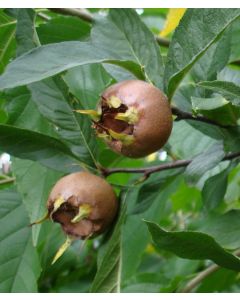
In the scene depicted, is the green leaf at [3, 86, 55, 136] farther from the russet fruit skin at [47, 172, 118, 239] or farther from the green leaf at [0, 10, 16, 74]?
the russet fruit skin at [47, 172, 118, 239]

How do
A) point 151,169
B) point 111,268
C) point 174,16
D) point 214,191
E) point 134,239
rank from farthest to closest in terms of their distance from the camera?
point 134,239 < point 174,16 < point 214,191 < point 151,169 < point 111,268

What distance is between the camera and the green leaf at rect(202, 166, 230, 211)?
1.35 m

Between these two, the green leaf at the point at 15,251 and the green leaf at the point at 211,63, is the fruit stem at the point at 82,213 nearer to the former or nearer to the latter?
the green leaf at the point at 211,63

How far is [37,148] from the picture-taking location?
115 centimetres

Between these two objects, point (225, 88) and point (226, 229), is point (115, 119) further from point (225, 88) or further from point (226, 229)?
point (226, 229)

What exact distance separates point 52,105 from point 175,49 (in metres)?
0.27

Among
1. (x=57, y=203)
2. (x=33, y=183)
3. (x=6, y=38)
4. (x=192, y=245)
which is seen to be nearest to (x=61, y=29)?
(x=6, y=38)

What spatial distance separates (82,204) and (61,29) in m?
0.69

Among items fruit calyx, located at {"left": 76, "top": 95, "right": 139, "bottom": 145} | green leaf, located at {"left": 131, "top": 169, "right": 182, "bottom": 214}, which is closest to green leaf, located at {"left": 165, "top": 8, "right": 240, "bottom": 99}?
fruit calyx, located at {"left": 76, "top": 95, "right": 139, "bottom": 145}

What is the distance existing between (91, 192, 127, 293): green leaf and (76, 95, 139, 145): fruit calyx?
0.19 meters

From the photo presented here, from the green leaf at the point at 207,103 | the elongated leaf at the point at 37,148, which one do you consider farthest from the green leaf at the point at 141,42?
the elongated leaf at the point at 37,148

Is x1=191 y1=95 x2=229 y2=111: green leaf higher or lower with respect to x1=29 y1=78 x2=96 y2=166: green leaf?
higher

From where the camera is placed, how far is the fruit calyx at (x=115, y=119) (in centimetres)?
94

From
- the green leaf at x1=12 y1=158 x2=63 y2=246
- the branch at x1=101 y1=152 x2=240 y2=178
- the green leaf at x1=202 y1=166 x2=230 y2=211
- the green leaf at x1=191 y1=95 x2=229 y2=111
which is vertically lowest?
the green leaf at x1=12 y1=158 x2=63 y2=246
